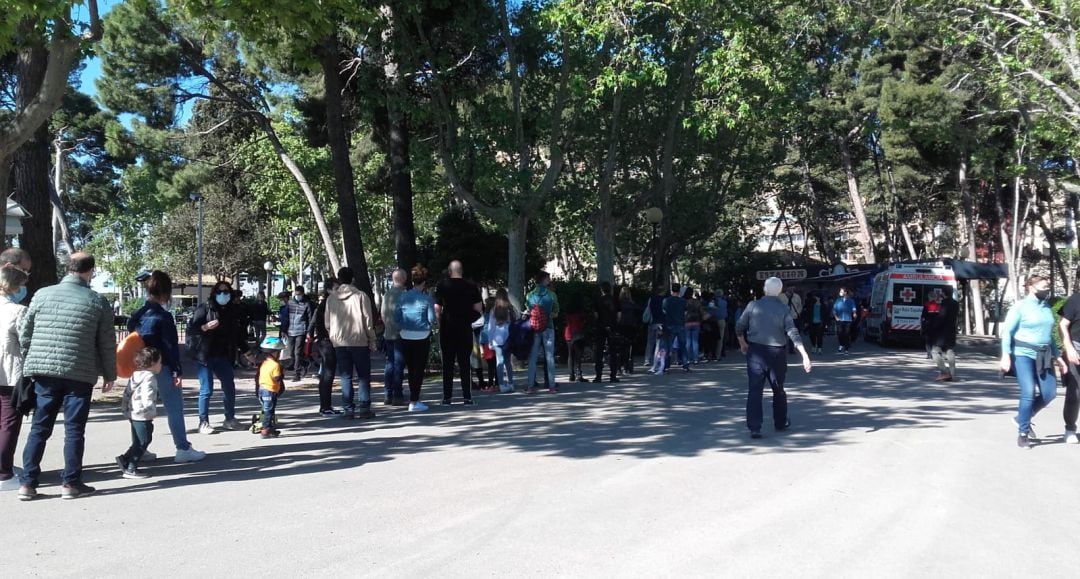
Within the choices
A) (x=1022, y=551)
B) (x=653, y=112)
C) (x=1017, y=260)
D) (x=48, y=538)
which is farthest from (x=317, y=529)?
(x=1017, y=260)

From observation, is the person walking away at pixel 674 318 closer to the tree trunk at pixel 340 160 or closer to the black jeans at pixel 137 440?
the tree trunk at pixel 340 160

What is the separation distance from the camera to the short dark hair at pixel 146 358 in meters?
7.18

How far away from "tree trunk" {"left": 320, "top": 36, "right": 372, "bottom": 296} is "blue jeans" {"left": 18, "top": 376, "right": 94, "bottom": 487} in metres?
9.92

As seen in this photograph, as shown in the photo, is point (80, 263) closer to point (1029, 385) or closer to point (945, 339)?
point (1029, 385)

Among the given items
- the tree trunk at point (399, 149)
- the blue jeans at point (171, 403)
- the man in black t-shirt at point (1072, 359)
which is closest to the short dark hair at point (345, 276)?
the blue jeans at point (171, 403)

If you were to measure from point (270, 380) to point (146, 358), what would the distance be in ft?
5.52

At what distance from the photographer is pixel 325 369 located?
10648 millimetres

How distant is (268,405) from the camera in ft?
29.0

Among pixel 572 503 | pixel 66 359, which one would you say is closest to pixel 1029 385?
pixel 572 503

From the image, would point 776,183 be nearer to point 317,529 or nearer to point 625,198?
point 625,198

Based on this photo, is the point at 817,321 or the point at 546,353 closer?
the point at 546,353

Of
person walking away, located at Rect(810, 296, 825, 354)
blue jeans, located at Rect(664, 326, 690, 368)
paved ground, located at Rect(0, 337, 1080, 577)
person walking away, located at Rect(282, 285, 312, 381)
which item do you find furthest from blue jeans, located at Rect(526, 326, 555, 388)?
person walking away, located at Rect(810, 296, 825, 354)

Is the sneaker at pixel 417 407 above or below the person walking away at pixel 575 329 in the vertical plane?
below

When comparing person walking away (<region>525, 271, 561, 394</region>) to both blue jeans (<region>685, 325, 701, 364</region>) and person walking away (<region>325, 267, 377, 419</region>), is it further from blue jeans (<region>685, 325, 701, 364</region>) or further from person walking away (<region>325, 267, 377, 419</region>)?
blue jeans (<region>685, 325, 701, 364</region>)
